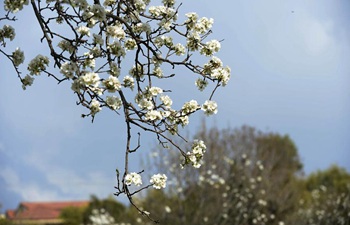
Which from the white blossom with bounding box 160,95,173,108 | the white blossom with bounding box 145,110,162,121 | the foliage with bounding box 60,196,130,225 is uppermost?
→ the foliage with bounding box 60,196,130,225

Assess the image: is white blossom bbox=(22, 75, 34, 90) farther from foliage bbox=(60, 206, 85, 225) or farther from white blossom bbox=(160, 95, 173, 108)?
foliage bbox=(60, 206, 85, 225)

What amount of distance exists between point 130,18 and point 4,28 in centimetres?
97

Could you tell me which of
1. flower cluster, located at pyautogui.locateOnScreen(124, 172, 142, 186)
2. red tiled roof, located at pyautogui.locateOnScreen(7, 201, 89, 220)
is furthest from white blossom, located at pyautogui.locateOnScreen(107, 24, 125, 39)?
red tiled roof, located at pyautogui.locateOnScreen(7, 201, 89, 220)

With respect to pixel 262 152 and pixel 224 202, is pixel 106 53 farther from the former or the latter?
pixel 262 152

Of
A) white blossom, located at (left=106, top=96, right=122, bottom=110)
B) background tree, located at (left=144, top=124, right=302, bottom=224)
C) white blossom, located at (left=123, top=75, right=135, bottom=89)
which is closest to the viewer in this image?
white blossom, located at (left=106, top=96, right=122, bottom=110)

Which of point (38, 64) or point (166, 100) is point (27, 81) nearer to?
point (38, 64)

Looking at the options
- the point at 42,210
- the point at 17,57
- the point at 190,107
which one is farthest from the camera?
the point at 42,210

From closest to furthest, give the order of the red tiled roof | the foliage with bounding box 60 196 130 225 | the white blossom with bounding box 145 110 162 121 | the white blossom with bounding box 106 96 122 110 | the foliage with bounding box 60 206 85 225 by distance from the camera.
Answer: the white blossom with bounding box 106 96 122 110 → the white blossom with bounding box 145 110 162 121 → the foliage with bounding box 60 196 130 225 → the foliage with bounding box 60 206 85 225 → the red tiled roof

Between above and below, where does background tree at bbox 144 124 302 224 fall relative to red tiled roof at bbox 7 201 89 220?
below

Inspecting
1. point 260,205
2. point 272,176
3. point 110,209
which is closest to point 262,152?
point 272,176

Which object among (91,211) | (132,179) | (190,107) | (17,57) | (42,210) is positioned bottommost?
(132,179)

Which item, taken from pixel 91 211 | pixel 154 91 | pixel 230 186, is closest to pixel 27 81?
pixel 154 91

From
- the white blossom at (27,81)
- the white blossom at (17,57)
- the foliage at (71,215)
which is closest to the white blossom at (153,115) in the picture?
the white blossom at (27,81)

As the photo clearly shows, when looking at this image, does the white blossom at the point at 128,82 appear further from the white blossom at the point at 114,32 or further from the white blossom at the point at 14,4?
the white blossom at the point at 14,4
